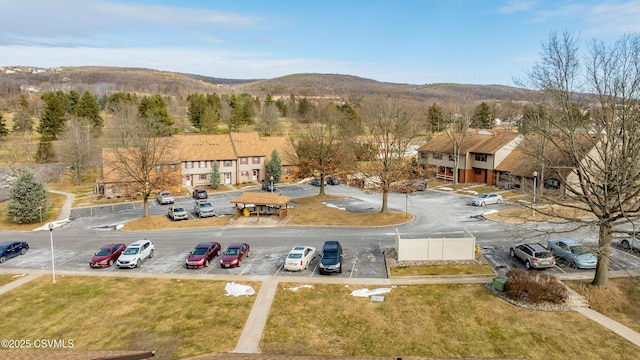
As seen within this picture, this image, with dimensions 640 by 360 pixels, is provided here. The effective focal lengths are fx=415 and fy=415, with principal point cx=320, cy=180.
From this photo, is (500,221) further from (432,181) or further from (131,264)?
(131,264)

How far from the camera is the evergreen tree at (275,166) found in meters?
66.5

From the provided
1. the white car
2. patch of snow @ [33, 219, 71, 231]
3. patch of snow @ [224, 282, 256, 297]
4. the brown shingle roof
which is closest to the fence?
the white car

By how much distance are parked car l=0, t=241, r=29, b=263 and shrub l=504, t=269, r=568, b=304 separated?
36323mm

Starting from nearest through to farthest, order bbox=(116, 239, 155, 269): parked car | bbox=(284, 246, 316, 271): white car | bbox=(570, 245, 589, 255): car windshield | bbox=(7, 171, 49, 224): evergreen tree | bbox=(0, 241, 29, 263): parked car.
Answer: bbox=(284, 246, 316, 271): white car → bbox=(570, 245, 589, 255): car windshield → bbox=(116, 239, 155, 269): parked car → bbox=(0, 241, 29, 263): parked car → bbox=(7, 171, 49, 224): evergreen tree

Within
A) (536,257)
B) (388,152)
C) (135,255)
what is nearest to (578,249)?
(536,257)

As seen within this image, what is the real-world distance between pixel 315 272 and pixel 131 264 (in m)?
13.3

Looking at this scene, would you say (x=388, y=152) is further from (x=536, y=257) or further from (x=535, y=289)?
(x=535, y=289)

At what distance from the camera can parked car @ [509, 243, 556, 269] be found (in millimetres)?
27594

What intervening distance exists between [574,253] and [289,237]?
21.9 m

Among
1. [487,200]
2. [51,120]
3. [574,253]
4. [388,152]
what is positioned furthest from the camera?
[51,120]

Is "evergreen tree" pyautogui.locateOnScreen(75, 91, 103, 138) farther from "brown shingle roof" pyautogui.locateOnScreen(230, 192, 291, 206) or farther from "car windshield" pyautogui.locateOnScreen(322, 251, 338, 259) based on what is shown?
"car windshield" pyautogui.locateOnScreen(322, 251, 338, 259)

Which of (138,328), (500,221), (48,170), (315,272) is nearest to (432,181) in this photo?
(500,221)

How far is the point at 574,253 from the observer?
28.6m

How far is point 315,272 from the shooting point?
28312mm
